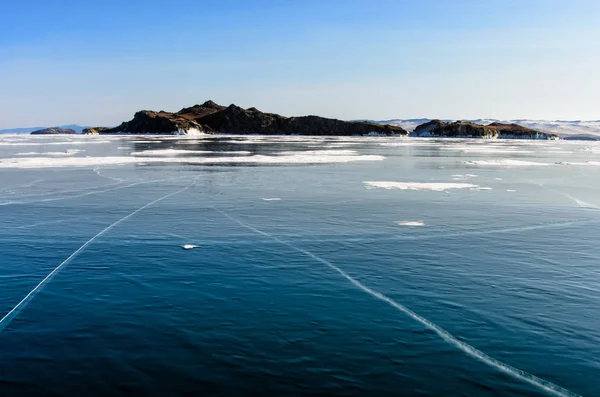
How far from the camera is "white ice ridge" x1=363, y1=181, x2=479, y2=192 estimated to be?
80.0 ft

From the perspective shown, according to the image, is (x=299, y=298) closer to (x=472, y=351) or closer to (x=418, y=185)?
(x=472, y=351)

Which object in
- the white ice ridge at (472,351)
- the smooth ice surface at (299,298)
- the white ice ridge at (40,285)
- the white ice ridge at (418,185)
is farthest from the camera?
the white ice ridge at (418,185)

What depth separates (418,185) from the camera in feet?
83.9

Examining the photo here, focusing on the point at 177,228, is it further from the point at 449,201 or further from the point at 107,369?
the point at 449,201

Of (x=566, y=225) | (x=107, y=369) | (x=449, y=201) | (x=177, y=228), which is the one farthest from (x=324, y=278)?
(x=449, y=201)

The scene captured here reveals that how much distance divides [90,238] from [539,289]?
1000cm

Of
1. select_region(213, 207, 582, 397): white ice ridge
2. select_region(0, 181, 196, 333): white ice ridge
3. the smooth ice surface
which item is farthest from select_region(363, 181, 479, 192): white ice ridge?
select_region(213, 207, 582, 397): white ice ridge

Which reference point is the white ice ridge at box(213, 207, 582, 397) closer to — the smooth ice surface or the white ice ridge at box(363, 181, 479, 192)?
the smooth ice surface

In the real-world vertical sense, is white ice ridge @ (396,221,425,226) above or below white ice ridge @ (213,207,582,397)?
above

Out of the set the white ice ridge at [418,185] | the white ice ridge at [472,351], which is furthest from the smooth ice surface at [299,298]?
the white ice ridge at [418,185]

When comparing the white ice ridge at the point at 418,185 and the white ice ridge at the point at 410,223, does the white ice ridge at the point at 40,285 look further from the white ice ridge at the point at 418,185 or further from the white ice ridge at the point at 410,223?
the white ice ridge at the point at 418,185

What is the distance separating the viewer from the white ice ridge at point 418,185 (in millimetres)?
24391

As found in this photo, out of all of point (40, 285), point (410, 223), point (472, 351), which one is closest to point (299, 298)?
point (472, 351)

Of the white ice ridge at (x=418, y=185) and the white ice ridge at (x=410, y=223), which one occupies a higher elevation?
the white ice ridge at (x=418, y=185)
